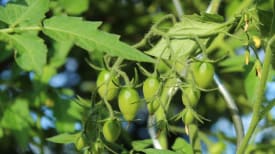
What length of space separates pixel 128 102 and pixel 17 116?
0.61 m

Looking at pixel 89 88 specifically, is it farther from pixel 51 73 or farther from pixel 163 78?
pixel 163 78

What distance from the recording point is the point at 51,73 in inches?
66.2

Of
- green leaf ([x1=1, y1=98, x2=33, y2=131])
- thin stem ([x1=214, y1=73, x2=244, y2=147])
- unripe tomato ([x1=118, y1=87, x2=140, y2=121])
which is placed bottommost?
green leaf ([x1=1, y1=98, x2=33, y2=131])

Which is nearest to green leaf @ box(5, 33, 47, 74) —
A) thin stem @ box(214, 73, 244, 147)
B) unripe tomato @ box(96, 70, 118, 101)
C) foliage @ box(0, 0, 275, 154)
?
foliage @ box(0, 0, 275, 154)

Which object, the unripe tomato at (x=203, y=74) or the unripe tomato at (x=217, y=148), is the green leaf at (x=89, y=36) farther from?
the unripe tomato at (x=217, y=148)

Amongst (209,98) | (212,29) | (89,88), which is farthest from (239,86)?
(212,29)

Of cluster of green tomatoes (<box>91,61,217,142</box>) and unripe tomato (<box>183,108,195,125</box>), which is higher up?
cluster of green tomatoes (<box>91,61,217,142</box>)

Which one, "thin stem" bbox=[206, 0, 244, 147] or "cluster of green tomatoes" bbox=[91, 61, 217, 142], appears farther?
"thin stem" bbox=[206, 0, 244, 147]

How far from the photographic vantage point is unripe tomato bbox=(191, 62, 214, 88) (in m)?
1.03

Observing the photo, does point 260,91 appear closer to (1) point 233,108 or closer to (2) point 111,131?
(2) point 111,131

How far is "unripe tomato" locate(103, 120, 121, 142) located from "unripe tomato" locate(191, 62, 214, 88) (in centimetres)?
14

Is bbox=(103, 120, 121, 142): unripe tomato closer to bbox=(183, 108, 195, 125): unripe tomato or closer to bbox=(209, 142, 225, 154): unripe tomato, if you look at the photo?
bbox=(183, 108, 195, 125): unripe tomato

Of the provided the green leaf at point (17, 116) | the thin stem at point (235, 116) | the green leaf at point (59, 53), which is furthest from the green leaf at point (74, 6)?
the thin stem at point (235, 116)

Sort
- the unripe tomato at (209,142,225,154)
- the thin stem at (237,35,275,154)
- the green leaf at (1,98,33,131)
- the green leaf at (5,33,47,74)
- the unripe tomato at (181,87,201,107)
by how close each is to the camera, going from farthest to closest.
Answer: the green leaf at (1,98,33,131), the unripe tomato at (209,142,225,154), the green leaf at (5,33,47,74), the unripe tomato at (181,87,201,107), the thin stem at (237,35,275,154)
